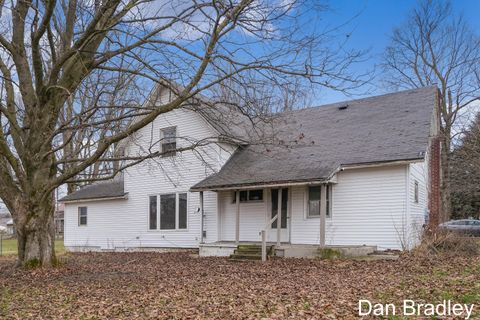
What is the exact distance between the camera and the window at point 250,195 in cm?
1644

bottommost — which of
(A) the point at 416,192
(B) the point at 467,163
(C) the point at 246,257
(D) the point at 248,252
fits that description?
(C) the point at 246,257

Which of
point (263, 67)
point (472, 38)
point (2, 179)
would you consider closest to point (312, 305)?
point (263, 67)

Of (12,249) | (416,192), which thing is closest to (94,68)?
(416,192)

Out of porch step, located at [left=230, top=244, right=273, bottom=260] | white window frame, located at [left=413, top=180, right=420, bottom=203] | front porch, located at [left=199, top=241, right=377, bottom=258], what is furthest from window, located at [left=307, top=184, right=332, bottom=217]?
white window frame, located at [left=413, top=180, right=420, bottom=203]

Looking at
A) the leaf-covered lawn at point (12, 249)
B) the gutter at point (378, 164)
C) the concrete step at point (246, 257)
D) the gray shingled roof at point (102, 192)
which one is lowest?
the leaf-covered lawn at point (12, 249)

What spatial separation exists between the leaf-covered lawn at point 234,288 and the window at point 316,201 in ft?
9.23

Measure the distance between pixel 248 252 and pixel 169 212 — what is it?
233 inches

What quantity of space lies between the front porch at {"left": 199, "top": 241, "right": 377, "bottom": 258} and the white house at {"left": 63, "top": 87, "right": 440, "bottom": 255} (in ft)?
0.22

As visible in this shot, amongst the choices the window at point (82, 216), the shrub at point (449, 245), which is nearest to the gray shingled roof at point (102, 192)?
the window at point (82, 216)

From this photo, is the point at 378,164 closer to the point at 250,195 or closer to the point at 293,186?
the point at 293,186

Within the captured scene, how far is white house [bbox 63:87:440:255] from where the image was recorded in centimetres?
1383

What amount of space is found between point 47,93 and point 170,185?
8.16m

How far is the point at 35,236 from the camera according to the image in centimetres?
1198

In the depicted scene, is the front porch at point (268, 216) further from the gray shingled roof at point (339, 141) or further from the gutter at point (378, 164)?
the gutter at point (378, 164)
